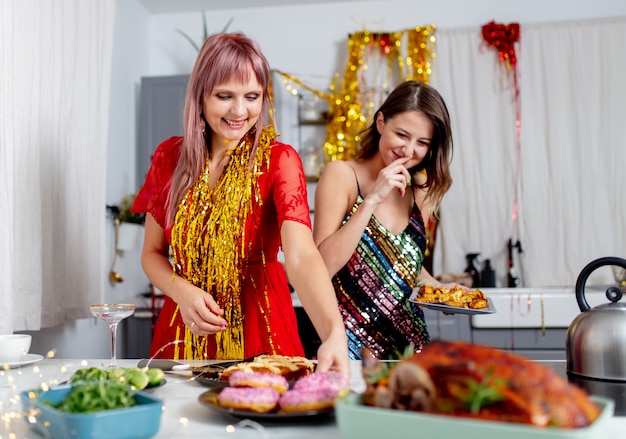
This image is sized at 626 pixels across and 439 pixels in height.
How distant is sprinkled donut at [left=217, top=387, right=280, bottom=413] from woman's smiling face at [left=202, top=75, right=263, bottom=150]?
2.68ft

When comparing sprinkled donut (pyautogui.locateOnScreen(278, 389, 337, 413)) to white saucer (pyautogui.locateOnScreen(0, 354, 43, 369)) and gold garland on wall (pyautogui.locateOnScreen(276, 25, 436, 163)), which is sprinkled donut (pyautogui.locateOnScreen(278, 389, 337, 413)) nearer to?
white saucer (pyautogui.locateOnScreen(0, 354, 43, 369))

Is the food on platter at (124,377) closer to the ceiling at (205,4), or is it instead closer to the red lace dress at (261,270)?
the red lace dress at (261,270)

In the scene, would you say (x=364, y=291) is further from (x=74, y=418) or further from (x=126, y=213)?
(x=126, y=213)

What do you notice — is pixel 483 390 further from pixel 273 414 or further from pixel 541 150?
pixel 541 150

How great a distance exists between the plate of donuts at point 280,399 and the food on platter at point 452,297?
861mm

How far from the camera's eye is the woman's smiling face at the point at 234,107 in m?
1.53

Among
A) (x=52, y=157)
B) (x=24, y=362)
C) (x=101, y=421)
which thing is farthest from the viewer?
(x=52, y=157)

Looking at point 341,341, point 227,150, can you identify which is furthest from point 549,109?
point 341,341

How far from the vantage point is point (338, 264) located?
1.75 meters

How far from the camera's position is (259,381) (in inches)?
35.4

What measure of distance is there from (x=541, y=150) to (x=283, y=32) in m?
1.69

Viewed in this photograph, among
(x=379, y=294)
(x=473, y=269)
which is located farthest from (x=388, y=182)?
(x=473, y=269)

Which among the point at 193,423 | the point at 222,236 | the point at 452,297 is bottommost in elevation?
the point at 193,423

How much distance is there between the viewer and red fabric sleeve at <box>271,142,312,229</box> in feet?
4.87
